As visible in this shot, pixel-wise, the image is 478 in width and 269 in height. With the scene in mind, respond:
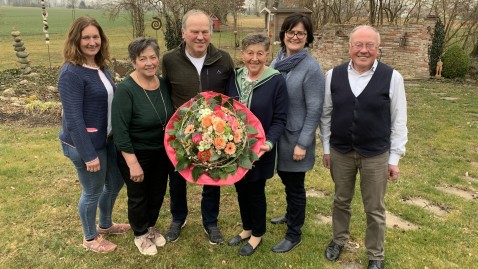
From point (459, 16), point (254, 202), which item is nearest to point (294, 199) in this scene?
point (254, 202)

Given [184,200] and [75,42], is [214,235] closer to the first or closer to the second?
[184,200]

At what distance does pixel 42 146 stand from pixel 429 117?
25.3 ft

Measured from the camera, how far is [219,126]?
2.46 metres

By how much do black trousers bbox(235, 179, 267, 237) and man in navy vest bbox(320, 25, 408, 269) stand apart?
60cm

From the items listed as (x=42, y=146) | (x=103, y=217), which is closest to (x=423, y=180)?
(x=103, y=217)

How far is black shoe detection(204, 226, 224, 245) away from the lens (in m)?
3.39

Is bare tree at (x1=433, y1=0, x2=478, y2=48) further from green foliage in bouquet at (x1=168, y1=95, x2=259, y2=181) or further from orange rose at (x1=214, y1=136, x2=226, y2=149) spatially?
orange rose at (x1=214, y1=136, x2=226, y2=149)

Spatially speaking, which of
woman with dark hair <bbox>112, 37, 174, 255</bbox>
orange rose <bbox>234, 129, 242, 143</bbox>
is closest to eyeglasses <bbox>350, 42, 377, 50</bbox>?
orange rose <bbox>234, 129, 242, 143</bbox>

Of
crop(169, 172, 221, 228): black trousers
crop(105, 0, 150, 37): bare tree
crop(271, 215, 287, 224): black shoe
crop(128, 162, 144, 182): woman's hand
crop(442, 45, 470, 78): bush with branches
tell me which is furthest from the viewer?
crop(442, 45, 470, 78): bush with branches

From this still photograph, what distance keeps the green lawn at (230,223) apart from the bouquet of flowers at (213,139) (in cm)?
99

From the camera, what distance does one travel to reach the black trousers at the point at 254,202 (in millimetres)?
3012

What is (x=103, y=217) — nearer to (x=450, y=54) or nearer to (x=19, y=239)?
(x=19, y=239)

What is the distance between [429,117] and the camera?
809 centimetres

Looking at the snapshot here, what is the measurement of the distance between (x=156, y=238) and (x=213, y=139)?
4.66 ft
